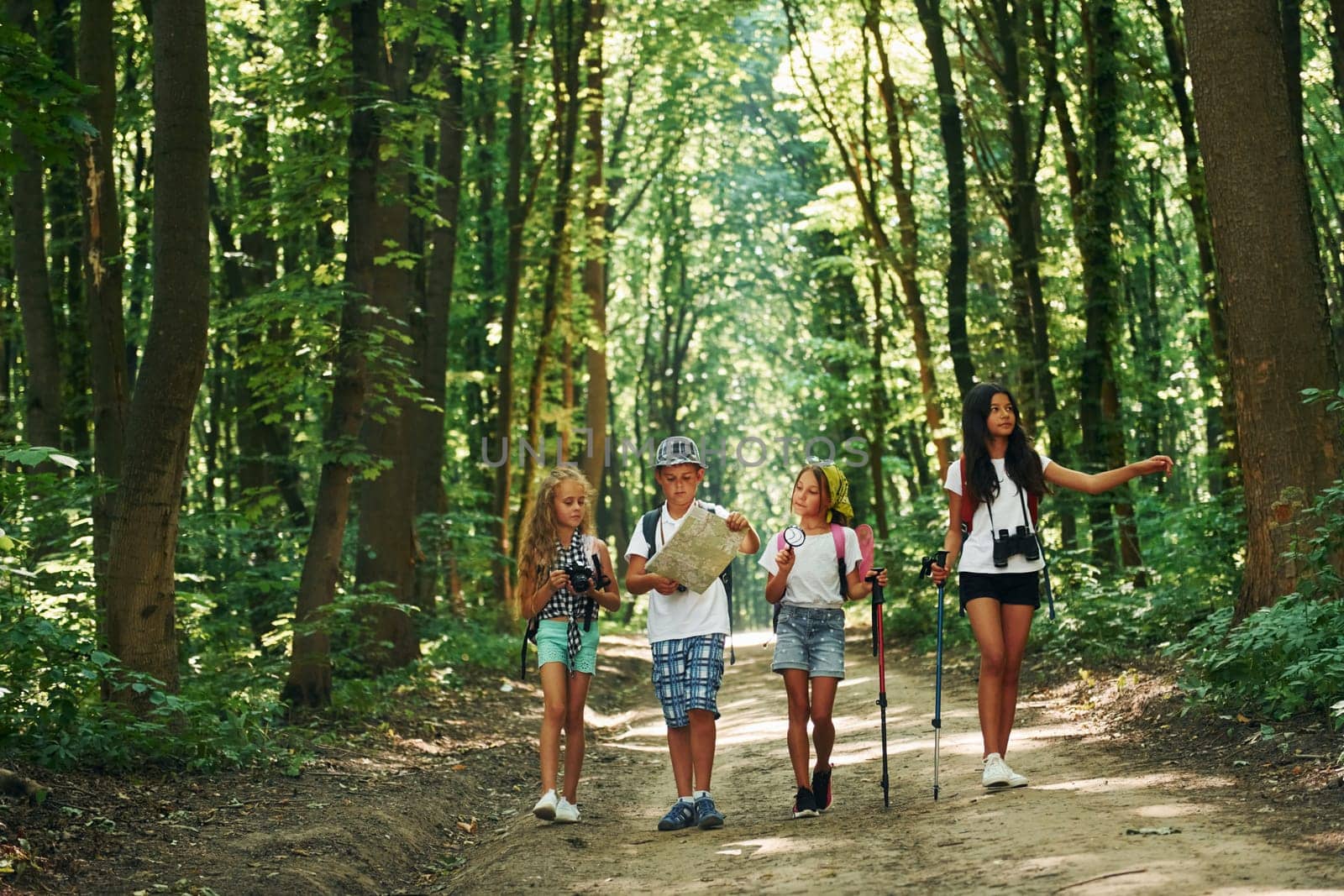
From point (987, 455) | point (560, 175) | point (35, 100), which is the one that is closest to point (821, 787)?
point (987, 455)

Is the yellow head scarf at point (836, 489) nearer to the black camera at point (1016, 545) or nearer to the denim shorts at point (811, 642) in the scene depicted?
the denim shorts at point (811, 642)

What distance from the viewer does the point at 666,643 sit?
838 cm

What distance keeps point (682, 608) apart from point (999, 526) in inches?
76.4

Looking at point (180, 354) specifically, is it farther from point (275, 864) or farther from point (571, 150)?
point (571, 150)

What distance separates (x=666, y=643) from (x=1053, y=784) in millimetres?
2516

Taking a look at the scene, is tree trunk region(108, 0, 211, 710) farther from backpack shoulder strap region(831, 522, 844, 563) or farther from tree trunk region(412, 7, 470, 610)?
tree trunk region(412, 7, 470, 610)

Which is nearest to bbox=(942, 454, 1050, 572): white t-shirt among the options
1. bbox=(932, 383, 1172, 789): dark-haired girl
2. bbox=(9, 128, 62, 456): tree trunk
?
bbox=(932, 383, 1172, 789): dark-haired girl

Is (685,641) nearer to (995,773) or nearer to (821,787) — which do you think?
(821,787)

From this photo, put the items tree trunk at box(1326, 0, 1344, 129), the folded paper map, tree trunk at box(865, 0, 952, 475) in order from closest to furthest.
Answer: the folded paper map
tree trunk at box(1326, 0, 1344, 129)
tree trunk at box(865, 0, 952, 475)

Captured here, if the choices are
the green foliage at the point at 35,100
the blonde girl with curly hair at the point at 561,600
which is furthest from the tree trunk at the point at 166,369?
the blonde girl with curly hair at the point at 561,600

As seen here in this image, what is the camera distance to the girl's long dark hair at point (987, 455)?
8.31 m

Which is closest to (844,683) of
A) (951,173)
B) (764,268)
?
(951,173)

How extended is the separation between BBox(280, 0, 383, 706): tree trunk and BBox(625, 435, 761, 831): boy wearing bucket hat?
549 cm

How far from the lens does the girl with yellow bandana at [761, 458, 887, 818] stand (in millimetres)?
8352
